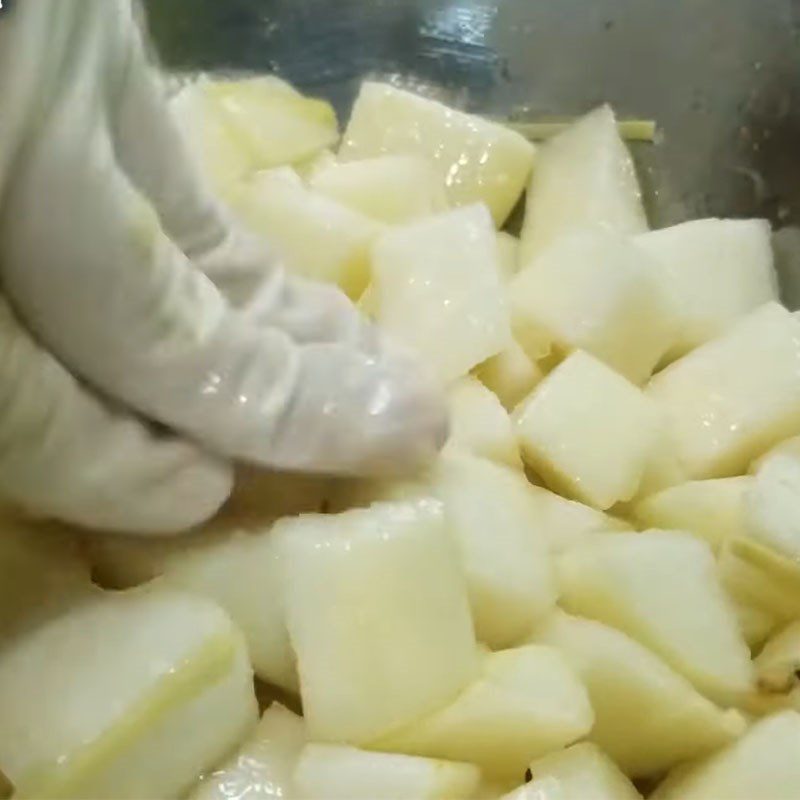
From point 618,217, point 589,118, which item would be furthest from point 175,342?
point 589,118

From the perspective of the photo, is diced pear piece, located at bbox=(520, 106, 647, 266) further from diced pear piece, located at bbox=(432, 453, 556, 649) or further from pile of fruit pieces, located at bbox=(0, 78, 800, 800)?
diced pear piece, located at bbox=(432, 453, 556, 649)

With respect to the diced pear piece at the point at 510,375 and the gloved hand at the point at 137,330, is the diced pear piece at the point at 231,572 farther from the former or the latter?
the diced pear piece at the point at 510,375

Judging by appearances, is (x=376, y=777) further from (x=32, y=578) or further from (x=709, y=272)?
(x=709, y=272)

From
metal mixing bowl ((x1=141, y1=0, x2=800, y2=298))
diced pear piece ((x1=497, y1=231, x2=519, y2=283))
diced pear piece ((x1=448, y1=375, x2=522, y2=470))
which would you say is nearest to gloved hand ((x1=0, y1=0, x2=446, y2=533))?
diced pear piece ((x1=448, y1=375, x2=522, y2=470))

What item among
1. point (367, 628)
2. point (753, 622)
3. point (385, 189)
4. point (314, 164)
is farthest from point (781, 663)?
point (314, 164)

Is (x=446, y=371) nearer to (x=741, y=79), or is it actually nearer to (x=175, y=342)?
(x=175, y=342)

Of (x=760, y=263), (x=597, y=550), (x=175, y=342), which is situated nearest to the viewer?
(x=175, y=342)
